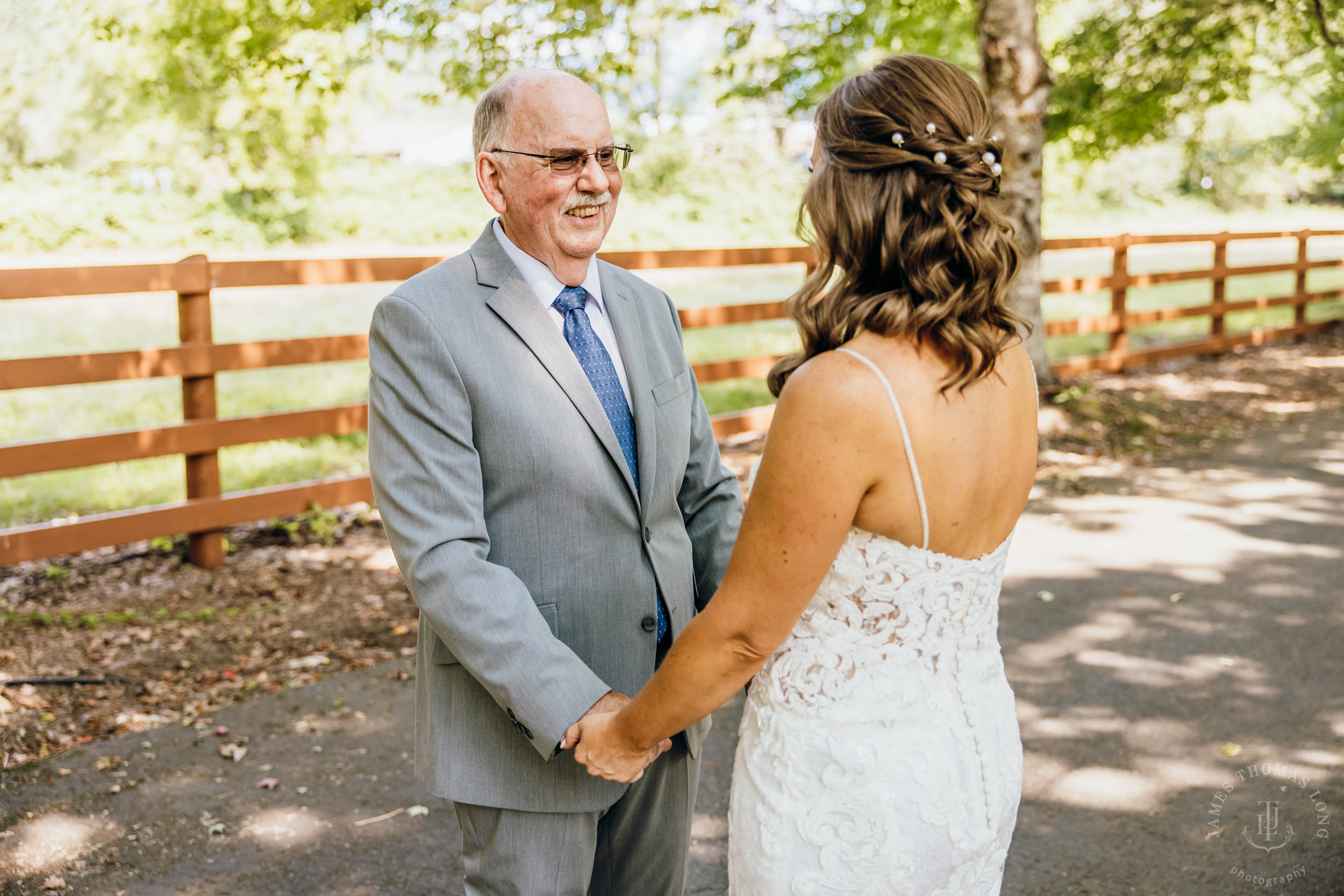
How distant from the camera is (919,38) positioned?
11.3 metres

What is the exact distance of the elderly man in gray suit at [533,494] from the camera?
2004 mm

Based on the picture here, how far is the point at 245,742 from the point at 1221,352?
12.2 metres

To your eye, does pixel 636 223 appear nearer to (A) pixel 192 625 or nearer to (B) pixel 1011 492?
(A) pixel 192 625

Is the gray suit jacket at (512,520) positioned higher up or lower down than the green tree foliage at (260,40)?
lower down

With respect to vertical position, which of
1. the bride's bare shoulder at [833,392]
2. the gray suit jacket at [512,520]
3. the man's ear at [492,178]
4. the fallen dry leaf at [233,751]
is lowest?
the fallen dry leaf at [233,751]

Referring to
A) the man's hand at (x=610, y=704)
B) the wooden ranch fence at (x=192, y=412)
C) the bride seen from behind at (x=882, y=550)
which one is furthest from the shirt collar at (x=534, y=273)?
the wooden ranch fence at (x=192, y=412)

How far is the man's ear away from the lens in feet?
7.45

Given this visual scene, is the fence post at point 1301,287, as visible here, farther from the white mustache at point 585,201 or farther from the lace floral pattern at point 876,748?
the lace floral pattern at point 876,748

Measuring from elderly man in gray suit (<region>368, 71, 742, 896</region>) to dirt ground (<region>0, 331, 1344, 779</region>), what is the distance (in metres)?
2.50

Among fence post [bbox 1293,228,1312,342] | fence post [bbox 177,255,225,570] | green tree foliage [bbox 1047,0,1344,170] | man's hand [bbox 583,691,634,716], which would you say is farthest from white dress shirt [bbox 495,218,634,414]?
fence post [bbox 1293,228,1312,342]

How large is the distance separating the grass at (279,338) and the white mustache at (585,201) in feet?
19.0

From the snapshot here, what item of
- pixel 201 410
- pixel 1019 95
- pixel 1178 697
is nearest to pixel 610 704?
pixel 1178 697

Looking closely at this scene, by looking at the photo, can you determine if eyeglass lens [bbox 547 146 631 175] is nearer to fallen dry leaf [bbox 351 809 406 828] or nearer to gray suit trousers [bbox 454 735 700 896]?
gray suit trousers [bbox 454 735 700 896]

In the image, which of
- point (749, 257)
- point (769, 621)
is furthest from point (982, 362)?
point (749, 257)
